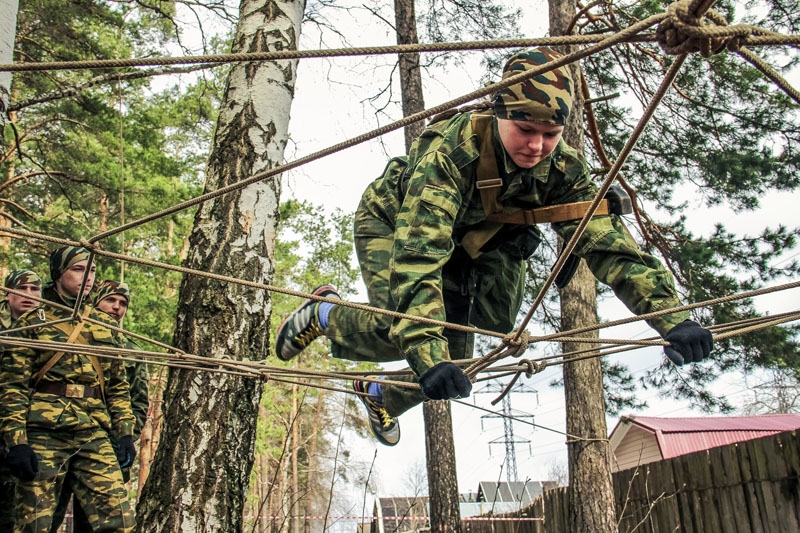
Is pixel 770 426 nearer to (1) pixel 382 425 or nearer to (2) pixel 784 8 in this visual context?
(2) pixel 784 8

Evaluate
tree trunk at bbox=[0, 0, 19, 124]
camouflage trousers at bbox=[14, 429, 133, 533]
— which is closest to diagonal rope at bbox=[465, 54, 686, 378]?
tree trunk at bbox=[0, 0, 19, 124]

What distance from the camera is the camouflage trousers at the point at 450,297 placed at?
255cm

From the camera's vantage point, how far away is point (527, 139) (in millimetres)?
2139

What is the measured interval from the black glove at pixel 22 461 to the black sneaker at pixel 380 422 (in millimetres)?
1386

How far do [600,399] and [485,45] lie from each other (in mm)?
4666

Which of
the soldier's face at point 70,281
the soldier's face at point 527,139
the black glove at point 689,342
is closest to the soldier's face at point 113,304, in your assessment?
the soldier's face at point 70,281

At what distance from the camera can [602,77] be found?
7555 mm

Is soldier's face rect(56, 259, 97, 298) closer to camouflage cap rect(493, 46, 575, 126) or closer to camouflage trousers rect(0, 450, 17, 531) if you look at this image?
camouflage trousers rect(0, 450, 17, 531)

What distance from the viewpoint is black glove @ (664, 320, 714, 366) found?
198 cm

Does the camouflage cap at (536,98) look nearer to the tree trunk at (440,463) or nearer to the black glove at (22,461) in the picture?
the black glove at (22,461)

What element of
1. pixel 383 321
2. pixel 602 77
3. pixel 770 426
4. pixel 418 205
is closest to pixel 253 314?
pixel 383 321

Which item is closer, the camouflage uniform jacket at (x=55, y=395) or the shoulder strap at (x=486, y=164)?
the shoulder strap at (x=486, y=164)

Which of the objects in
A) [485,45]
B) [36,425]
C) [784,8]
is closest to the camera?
[485,45]

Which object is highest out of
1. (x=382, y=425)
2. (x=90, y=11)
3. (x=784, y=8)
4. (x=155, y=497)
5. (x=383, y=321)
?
(x=90, y=11)
